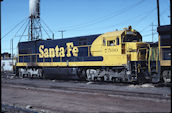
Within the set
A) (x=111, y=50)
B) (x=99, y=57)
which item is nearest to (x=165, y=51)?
(x=111, y=50)

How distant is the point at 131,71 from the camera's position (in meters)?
15.2

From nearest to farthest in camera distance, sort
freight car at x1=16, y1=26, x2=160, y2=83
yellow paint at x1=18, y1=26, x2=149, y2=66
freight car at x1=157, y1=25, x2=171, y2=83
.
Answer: freight car at x1=157, y1=25, x2=171, y2=83 < freight car at x1=16, y1=26, x2=160, y2=83 < yellow paint at x1=18, y1=26, x2=149, y2=66

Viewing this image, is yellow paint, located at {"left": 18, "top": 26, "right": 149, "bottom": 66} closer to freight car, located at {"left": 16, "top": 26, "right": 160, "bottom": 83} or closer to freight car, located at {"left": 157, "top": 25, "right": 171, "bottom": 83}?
freight car, located at {"left": 16, "top": 26, "right": 160, "bottom": 83}

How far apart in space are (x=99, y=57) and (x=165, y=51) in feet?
17.5

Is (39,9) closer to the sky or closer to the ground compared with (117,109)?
closer to the sky

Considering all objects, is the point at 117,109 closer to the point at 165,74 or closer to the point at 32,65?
the point at 165,74

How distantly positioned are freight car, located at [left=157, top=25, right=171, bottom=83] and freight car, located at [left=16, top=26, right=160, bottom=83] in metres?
0.45

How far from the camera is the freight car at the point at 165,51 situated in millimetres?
13727

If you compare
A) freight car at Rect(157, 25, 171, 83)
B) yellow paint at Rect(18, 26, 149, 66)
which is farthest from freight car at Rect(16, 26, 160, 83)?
freight car at Rect(157, 25, 171, 83)

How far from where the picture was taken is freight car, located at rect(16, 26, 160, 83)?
1523 cm

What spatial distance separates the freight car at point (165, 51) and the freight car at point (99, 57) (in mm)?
454

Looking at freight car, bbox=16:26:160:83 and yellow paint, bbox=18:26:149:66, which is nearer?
freight car, bbox=16:26:160:83

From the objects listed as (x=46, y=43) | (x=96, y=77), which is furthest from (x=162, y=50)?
(x=46, y=43)

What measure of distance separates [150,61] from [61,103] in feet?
26.5
